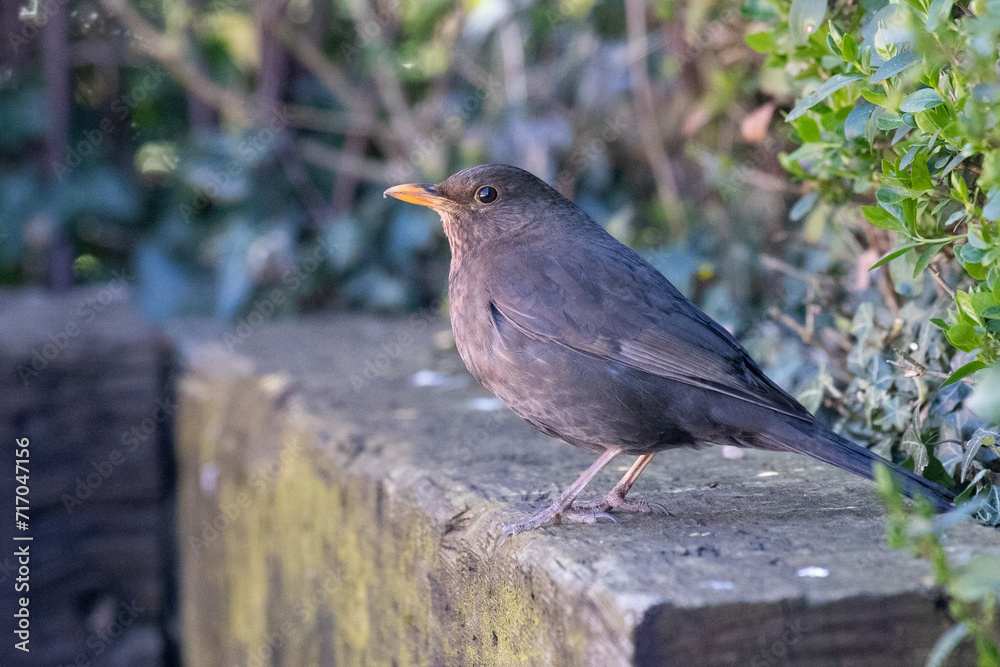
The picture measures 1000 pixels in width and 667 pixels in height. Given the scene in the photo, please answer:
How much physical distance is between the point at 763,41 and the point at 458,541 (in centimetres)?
169

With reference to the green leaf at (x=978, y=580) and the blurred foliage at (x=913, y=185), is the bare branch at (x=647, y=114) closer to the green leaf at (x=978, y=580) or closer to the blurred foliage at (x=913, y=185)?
the blurred foliage at (x=913, y=185)

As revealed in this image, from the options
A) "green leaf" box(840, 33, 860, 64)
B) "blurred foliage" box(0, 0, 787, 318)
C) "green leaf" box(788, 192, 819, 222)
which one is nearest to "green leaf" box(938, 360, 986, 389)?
"green leaf" box(840, 33, 860, 64)

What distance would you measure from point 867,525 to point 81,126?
247 inches

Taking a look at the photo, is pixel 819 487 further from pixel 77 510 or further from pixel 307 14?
pixel 307 14

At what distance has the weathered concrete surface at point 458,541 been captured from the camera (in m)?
1.70

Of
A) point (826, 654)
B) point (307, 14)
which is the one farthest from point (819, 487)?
point (307, 14)

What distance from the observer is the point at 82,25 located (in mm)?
6805

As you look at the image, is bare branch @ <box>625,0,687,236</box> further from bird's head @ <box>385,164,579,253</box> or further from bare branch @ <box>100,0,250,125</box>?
bare branch @ <box>100,0,250,125</box>

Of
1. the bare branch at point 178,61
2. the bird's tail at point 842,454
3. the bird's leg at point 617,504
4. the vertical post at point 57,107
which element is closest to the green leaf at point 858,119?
the bird's tail at point 842,454

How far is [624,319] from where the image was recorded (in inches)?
98.3

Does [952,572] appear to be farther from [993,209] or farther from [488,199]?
[488,199]

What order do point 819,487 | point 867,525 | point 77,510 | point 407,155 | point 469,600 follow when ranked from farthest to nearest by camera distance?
1. point 407,155
2. point 77,510
3. point 819,487
4. point 469,600
5. point 867,525

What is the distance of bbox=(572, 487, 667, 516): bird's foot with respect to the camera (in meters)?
2.42

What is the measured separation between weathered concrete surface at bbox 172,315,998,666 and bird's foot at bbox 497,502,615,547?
53 millimetres
